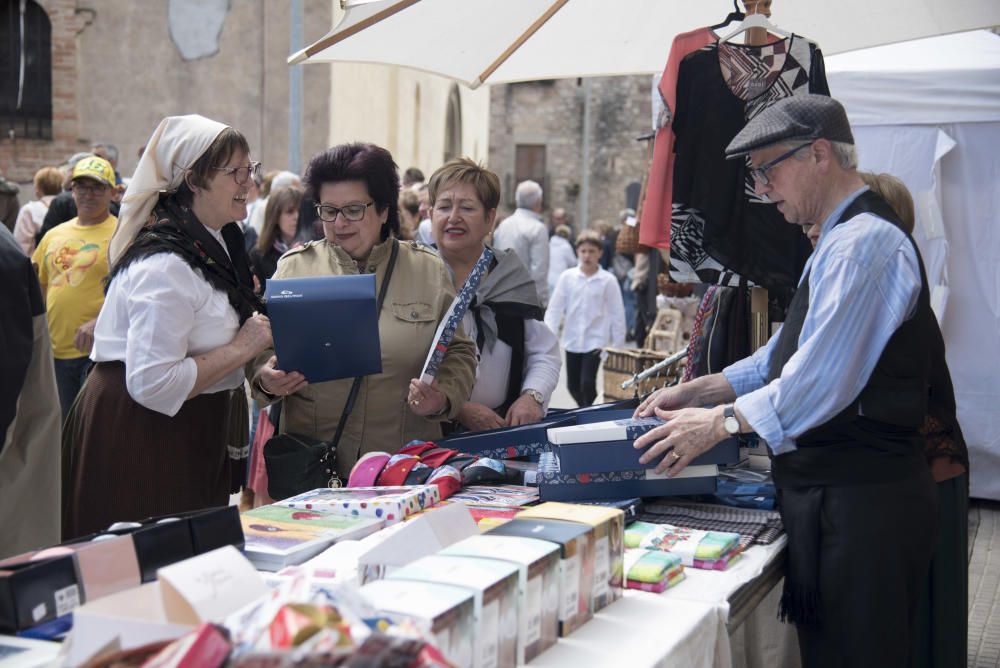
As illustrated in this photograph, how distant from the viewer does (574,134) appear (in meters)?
32.8

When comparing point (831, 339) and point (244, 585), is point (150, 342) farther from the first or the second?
point (831, 339)

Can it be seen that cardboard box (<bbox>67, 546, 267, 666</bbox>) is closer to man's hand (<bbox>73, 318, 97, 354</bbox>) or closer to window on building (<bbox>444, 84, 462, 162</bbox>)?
man's hand (<bbox>73, 318, 97, 354</bbox>)

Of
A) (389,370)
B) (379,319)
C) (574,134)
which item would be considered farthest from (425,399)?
(574,134)

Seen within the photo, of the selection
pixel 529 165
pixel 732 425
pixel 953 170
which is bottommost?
pixel 732 425

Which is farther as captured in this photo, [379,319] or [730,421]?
[379,319]

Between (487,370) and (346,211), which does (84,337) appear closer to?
(487,370)

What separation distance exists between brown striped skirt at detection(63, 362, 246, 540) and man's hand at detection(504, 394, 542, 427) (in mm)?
1100

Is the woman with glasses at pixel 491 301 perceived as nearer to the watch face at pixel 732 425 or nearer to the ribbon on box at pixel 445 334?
the ribbon on box at pixel 445 334

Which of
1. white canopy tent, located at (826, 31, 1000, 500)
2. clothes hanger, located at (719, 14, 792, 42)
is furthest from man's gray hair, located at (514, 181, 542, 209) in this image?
clothes hanger, located at (719, 14, 792, 42)

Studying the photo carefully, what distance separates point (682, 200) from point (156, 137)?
167cm

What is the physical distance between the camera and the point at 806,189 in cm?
252

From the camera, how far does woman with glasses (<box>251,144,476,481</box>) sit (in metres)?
3.21

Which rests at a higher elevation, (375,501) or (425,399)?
(425,399)

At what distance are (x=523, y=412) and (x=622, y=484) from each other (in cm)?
108
